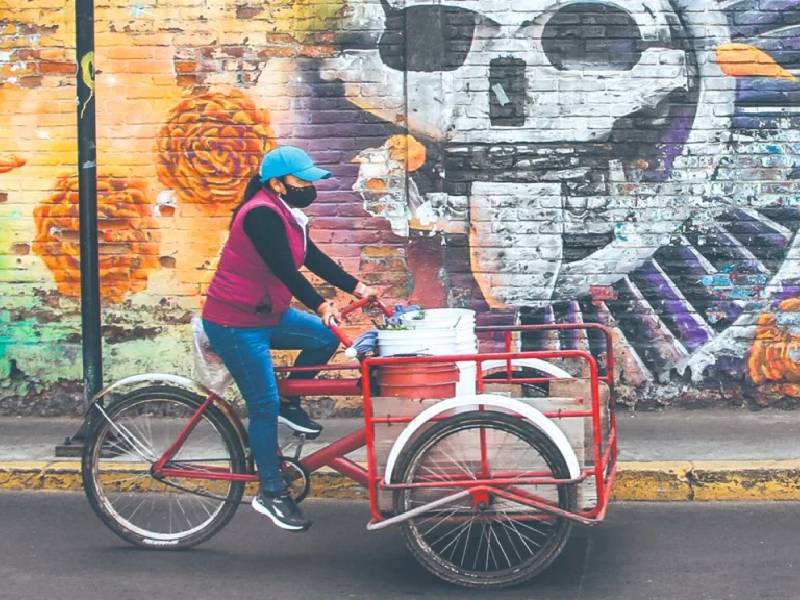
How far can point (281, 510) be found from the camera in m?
5.27

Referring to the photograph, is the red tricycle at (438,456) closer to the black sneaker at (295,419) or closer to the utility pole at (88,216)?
the black sneaker at (295,419)

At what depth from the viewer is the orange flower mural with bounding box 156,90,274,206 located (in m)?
7.99

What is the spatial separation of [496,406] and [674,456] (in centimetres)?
223

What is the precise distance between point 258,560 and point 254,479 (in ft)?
1.20

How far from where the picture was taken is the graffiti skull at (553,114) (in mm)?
7875

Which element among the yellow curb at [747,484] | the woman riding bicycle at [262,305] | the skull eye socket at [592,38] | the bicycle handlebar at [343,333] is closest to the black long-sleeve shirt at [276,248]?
the woman riding bicycle at [262,305]

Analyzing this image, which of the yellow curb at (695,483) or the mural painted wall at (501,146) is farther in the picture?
the mural painted wall at (501,146)

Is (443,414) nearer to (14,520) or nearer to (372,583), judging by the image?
(372,583)

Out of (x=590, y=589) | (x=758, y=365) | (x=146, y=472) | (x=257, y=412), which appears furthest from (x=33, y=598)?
(x=758, y=365)

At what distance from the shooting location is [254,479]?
5.39 m

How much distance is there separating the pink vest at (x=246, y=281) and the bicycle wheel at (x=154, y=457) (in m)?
0.45

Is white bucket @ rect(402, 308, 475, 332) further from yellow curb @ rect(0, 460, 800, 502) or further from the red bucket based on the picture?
yellow curb @ rect(0, 460, 800, 502)

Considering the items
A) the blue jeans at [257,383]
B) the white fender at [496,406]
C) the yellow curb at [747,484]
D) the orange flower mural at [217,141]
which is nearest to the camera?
the white fender at [496,406]

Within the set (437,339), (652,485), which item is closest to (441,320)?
(437,339)
